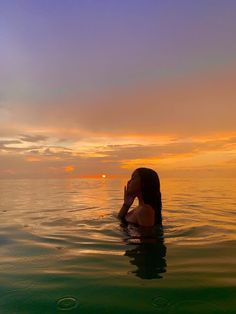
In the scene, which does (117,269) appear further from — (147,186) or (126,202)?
(126,202)

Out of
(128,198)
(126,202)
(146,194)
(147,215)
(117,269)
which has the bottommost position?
(117,269)

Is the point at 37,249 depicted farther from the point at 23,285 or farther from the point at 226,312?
the point at 226,312

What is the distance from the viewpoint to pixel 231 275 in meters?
5.27

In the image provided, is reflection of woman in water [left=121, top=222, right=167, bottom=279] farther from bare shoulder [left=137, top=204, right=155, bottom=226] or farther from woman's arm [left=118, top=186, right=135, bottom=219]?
woman's arm [left=118, top=186, right=135, bottom=219]

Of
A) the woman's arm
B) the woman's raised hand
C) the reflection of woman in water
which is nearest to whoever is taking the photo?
the reflection of woman in water

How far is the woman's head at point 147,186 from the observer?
29.9 feet

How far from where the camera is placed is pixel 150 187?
361 inches

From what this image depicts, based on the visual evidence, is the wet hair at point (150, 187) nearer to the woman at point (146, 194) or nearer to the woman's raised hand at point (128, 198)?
the woman at point (146, 194)

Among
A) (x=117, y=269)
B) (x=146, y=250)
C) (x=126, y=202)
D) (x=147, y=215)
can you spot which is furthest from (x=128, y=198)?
(x=117, y=269)

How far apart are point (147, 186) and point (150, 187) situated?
9 cm

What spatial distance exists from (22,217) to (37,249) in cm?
597

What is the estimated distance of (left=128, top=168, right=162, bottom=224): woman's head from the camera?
29.9ft

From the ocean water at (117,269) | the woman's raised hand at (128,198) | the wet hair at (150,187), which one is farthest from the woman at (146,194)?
the ocean water at (117,269)

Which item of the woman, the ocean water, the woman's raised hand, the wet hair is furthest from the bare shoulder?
the woman's raised hand
